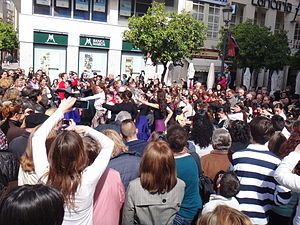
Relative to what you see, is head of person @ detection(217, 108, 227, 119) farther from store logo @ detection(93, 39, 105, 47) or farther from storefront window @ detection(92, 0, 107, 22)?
storefront window @ detection(92, 0, 107, 22)

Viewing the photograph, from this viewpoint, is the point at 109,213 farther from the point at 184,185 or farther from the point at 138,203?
the point at 184,185

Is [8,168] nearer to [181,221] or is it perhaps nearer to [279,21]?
[181,221]

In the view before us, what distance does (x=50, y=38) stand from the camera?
22.2m

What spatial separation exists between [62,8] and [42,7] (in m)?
1.36

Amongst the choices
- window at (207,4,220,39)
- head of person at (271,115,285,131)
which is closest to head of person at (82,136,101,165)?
head of person at (271,115,285,131)

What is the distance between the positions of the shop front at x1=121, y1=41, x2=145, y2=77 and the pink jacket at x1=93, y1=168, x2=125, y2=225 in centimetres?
2209

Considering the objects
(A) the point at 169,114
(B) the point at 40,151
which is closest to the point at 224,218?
(B) the point at 40,151

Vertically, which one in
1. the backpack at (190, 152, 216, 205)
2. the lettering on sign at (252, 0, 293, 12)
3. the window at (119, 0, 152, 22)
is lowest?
the backpack at (190, 152, 216, 205)

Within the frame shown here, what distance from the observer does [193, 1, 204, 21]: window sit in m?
26.6

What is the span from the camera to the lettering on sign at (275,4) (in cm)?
2889

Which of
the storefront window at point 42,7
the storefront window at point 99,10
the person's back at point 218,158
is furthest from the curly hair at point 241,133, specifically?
the storefront window at point 99,10

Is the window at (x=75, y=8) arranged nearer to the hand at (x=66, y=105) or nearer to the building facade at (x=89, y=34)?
the building facade at (x=89, y=34)

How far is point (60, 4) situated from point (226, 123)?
1934 centimetres

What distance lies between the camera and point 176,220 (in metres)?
3.08
